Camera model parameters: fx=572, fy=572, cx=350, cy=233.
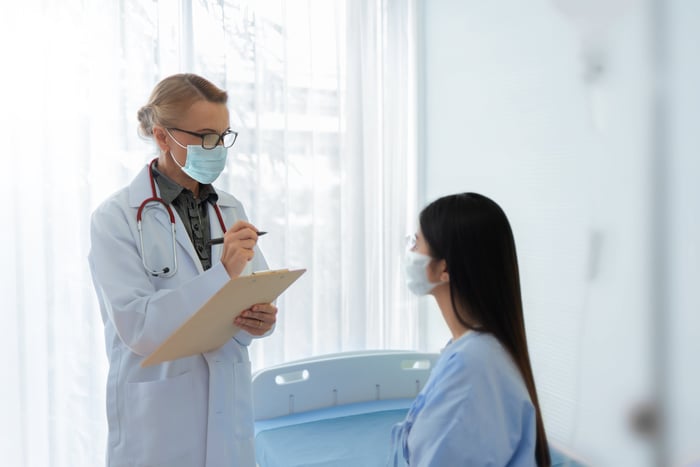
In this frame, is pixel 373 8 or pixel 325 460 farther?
pixel 373 8

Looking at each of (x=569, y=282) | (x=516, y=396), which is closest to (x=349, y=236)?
(x=569, y=282)

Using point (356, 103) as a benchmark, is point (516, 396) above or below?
below

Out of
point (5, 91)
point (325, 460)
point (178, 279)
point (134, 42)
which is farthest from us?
point (134, 42)

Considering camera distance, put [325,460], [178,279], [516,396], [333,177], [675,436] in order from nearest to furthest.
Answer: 1. [516,396]
2. [178,279]
3. [675,436]
4. [325,460]
5. [333,177]

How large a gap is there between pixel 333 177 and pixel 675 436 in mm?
1705

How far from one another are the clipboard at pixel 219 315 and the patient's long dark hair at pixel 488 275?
0.38 metres

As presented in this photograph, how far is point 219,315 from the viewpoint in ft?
4.14

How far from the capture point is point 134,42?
2.27 m

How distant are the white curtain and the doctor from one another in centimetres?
83

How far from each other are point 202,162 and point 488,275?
0.81 metres

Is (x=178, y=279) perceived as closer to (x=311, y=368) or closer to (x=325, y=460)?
(x=325, y=460)

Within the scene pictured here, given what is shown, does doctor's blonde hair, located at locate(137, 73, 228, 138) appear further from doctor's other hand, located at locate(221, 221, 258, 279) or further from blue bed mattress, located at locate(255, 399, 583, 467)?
blue bed mattress, located at locate(255, 399, 583, 467)

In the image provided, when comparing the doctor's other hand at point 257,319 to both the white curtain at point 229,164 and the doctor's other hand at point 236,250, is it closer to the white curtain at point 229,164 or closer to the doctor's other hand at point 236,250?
the doctor's other hand at point 236,250

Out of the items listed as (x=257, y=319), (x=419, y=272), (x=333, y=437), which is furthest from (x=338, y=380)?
(x=419, y=272)
